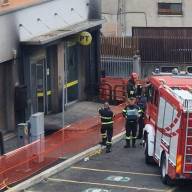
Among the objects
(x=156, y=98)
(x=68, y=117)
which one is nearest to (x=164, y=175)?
(x=156, y=98)

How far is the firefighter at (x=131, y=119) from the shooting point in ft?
71.7

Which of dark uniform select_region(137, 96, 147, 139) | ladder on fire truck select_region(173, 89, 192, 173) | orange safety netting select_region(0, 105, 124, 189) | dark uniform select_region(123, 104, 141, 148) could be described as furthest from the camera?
dark uniform select_region(137, 96, 147, 139)

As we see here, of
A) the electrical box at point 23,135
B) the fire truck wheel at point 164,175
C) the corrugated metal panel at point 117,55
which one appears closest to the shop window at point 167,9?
the corrugated metal panel at point 117,55

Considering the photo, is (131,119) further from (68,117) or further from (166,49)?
(166,49)

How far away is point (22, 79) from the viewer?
80.1 feet

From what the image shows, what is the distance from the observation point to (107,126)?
21.5 meters

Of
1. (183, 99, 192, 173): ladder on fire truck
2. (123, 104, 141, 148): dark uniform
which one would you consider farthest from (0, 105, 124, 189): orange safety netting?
(183, 99, 192, 173): ladder on fire truck

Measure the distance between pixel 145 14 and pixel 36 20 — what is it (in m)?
20.5

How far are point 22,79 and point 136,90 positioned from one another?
14.0 ft

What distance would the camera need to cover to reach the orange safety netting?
17547 mm

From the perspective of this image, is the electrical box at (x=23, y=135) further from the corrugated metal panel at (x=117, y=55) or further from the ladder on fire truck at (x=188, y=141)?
the corrugated metal panel at (x=117, y=55)

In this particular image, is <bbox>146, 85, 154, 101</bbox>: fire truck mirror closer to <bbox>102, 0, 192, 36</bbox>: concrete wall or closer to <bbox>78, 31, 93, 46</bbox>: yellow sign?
<bbox>78, 31, 93, 46</bbox>: yellow sign

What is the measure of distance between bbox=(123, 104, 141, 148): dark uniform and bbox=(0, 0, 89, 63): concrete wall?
439 cm

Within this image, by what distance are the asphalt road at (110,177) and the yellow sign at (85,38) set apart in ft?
26.1
